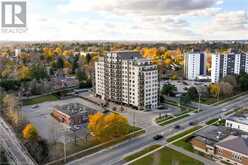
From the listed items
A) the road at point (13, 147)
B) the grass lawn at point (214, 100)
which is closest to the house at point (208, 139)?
the grass lawn at point (214, 100)

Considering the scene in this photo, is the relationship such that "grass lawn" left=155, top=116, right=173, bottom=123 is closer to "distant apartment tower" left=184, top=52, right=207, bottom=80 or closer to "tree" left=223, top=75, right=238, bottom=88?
"tree" left=223, top=75, right=238, bottom=88

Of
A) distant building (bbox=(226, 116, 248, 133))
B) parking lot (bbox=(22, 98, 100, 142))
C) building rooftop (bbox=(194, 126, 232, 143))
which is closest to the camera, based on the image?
building rooftop (bbox=(194, 126, 232, 143))

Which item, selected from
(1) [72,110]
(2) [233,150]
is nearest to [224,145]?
(2) [233,150]

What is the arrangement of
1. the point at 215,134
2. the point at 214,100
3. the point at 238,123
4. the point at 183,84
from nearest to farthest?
the point at 215,134 → the point at 238,123 → the point at 214,100 → the point at 183,84

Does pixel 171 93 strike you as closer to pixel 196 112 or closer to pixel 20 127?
pixel 196 112

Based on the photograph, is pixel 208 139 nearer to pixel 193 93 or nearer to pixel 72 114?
pixel 72 114

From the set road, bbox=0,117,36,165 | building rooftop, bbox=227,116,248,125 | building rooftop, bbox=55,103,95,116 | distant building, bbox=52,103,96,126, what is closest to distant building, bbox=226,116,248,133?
building rooftop, bbox=227,116,248,125
